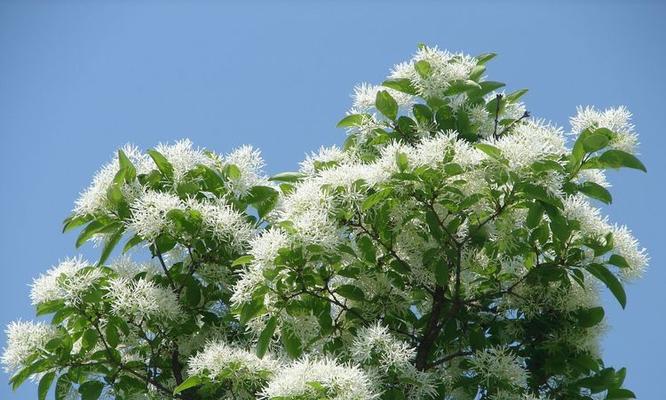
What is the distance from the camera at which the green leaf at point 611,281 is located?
3932 millimetres

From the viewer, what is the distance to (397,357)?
3.64 m

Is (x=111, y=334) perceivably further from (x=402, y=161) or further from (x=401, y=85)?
(x=401, y=85)

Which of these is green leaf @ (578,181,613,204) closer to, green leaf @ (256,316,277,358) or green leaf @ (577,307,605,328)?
green leaf @ (577,307,605,328)

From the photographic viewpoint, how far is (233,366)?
3.84m

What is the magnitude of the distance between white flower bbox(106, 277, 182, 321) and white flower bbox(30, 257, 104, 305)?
10 cm

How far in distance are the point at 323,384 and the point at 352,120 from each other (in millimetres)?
1652

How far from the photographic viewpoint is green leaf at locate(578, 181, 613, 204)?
146 inches

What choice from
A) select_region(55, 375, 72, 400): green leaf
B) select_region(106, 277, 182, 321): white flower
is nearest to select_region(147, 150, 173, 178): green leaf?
select_region(106, 277, 182, 321): white flower

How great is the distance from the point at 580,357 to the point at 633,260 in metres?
0.48

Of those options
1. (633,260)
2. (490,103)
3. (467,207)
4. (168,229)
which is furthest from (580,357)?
(168,229)

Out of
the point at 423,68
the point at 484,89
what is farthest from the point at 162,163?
the point at 484,89

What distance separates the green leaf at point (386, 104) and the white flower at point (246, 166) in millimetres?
604

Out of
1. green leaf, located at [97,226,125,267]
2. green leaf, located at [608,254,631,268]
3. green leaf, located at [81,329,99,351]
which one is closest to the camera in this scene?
green leaf, located at [608,254,631,268]

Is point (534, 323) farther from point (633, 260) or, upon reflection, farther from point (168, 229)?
point (168, 229)
